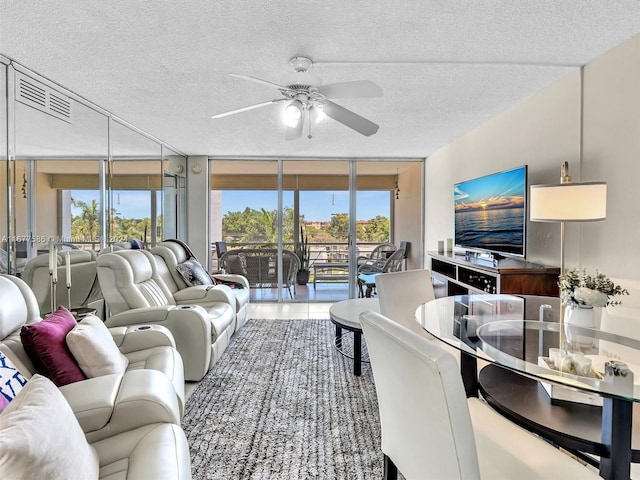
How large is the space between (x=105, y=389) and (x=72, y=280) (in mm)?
1999

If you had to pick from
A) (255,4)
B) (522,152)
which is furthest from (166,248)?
(522,152)

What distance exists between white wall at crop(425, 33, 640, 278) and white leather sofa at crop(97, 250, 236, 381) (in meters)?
2.80

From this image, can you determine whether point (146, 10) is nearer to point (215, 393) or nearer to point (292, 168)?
point (215, 393)

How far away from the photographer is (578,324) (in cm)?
193

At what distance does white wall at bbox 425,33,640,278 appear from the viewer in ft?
7.53

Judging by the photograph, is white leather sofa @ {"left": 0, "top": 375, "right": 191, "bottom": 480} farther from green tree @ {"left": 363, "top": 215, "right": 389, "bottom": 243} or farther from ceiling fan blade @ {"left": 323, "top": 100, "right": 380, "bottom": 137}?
green tree @ {"left": 363, "top": 215, "right": 389, "bottom": 243}

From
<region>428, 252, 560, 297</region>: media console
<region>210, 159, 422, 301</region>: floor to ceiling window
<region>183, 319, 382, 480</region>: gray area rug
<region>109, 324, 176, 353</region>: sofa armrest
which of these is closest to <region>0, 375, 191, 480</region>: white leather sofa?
<region>183, 319, 382, 480</region>: gray area rug

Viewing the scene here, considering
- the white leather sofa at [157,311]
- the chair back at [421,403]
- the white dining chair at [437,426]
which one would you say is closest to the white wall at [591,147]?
the white dining chair at [437,426]

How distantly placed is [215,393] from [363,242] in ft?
12.9

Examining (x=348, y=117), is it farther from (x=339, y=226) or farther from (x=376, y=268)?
(x=376, y=268)

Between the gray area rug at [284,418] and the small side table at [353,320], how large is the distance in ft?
0.38

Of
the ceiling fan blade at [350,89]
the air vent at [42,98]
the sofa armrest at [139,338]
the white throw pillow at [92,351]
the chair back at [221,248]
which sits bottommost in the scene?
the sofa armrest at [139,338]

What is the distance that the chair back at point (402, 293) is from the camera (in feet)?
8.71

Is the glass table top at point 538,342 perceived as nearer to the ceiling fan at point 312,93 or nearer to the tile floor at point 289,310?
the ceiling fan at point 312,93
